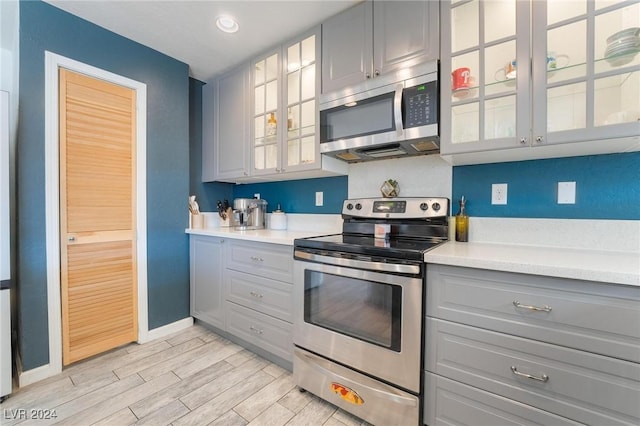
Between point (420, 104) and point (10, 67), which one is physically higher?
point (10, 67)

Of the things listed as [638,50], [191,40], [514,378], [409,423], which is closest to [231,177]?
[191,40]

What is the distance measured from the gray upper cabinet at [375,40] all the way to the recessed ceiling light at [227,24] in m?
0.65

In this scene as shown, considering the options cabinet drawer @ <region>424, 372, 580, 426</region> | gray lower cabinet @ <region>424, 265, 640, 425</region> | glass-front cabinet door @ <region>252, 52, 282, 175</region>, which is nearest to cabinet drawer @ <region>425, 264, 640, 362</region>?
gray lower cabinet @ <region>424, 265, 640, 425</region>

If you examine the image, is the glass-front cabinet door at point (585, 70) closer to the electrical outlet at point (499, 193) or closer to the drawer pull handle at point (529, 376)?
the electrical outlet at point (499, 193)

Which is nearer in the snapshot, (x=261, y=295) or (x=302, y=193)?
(x=261, y=295)

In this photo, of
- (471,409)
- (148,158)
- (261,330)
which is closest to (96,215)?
(148,158)

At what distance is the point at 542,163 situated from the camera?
4.64 feet

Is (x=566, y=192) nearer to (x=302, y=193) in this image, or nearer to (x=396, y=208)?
(x=396, y=208)

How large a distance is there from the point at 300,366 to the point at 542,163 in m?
1.79

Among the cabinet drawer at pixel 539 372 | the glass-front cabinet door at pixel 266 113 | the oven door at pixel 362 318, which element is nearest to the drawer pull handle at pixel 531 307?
the cabinet drawer at pixel 539 372

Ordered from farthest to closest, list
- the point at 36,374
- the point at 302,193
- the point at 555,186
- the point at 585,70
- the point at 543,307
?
the point at 302,193, the point at 36,374, the point at 555,186, the point at 585,70, the point at 543,307

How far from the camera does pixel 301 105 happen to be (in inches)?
77.4

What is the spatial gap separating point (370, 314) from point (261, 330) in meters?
0.93

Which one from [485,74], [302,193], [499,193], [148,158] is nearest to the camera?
[485,74]
